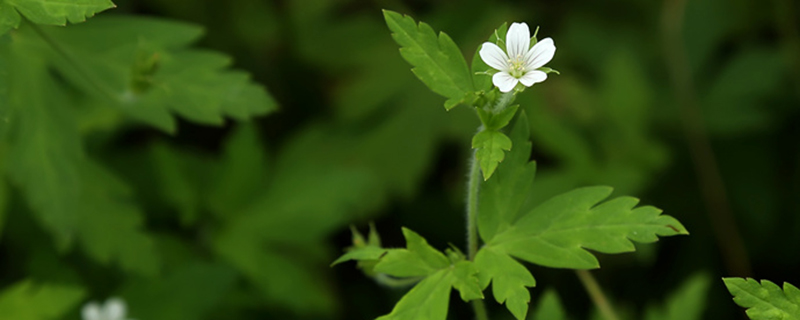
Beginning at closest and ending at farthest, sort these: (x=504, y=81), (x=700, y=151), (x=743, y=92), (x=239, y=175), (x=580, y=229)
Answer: (x=504, y=81) → (x=580, y=229) → (x=239, y=175) → (x=700, y=151) → (x=743, y=92)

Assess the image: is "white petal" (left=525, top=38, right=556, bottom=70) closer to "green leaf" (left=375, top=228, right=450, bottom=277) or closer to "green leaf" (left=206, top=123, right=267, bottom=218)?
"green leaf" (left=375, top=228, right=450, bottom=277)

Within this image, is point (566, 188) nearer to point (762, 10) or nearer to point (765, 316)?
point (762, 10)

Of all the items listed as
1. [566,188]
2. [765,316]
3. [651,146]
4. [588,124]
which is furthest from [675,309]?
[588,124]

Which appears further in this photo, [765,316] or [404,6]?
[404,6]

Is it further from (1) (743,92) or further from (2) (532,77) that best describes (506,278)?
(1) (743,92)

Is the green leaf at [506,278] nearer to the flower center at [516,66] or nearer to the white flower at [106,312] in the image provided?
the flower center at [516,66]

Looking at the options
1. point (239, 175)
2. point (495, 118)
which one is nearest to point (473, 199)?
point (495, 118)
